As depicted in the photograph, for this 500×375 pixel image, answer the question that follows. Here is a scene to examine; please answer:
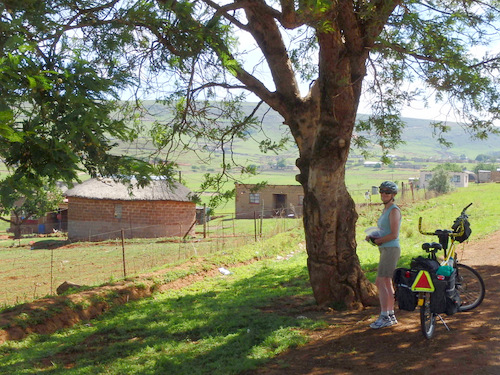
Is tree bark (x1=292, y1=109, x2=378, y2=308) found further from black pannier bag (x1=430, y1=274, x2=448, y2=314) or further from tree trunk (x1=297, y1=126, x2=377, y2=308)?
black pannier bag (x1=430, y1=274, x2=448, y2=314)

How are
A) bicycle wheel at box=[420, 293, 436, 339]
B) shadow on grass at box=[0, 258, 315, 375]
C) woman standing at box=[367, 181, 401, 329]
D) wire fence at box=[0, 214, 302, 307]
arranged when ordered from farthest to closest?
1. wire fence at box=[0, 214, 302, 307]
2. woman standing at box=[367, 181, 401, 329]
3. shadow on grass at box=[0, 258, 315, 375]
4. bicycle wheel at box=[420, 293, 436, 339]

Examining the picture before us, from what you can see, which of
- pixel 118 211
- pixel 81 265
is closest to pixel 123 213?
pixel 118 211

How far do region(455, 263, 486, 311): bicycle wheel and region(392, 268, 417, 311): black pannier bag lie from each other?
1.25 metres

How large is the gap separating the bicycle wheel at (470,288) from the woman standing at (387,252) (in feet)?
3.57

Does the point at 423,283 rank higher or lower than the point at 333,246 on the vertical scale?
lower

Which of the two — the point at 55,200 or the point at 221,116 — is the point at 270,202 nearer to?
the point at 55,200

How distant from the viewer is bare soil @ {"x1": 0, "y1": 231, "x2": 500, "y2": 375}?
17.1ft

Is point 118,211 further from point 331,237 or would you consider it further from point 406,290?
point 406,290

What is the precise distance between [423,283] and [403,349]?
29.3 inches

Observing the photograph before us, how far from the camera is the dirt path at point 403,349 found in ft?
17.0

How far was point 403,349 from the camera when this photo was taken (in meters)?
5.73

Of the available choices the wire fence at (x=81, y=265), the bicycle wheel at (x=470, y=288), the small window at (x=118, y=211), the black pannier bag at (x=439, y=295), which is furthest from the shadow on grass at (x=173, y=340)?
the small window at (x=118, y=211)

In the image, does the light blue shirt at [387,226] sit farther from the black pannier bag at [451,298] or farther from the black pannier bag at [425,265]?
the black pannier bag at [451,298]

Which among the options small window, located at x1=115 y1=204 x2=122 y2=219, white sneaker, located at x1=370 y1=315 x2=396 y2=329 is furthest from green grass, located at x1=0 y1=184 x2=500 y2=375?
small window, located at x1=115 y1=204 x2=122 y2=219
